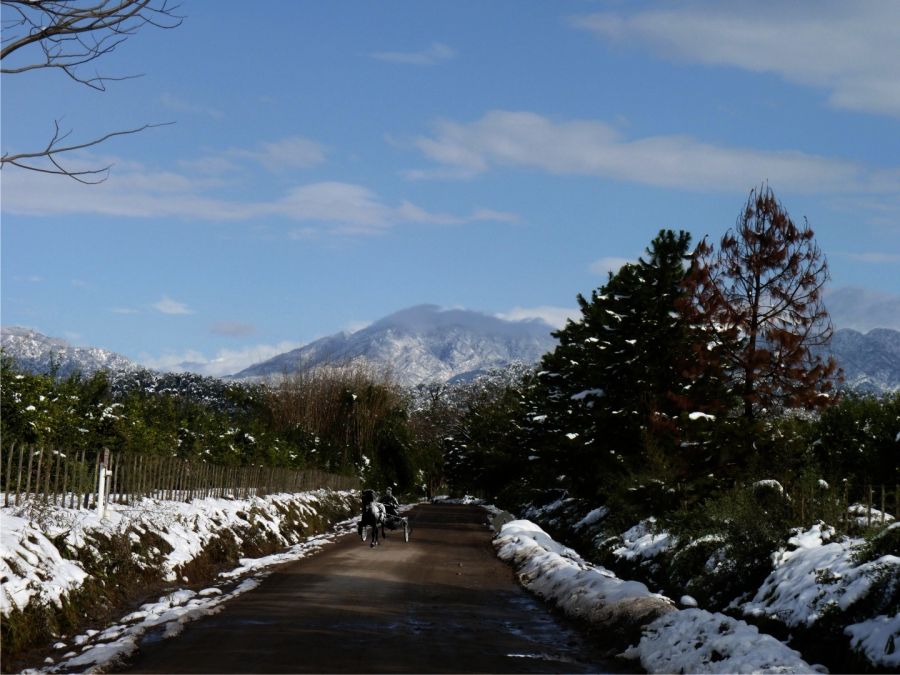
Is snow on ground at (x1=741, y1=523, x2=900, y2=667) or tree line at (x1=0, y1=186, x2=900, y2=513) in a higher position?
tree line at (x1=0, y1=186, x2=900, y2=513)

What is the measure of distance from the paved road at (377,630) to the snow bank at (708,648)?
622 mm

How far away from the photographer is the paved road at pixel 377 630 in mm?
9164

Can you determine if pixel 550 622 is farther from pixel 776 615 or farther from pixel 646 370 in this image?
pixel 646 370

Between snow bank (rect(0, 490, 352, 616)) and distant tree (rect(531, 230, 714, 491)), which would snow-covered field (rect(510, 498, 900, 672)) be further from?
distant tree (rect(531, 230, 714, 491))

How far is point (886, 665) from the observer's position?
28.2ft

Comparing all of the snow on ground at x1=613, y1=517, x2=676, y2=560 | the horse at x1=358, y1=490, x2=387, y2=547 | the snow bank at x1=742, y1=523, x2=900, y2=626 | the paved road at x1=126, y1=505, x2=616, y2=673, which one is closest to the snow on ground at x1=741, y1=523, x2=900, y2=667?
the snow bank at x1=742, y1=523, x2=900, y2=626

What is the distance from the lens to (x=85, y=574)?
12.3 metres

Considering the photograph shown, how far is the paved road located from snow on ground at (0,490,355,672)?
17.7 inches

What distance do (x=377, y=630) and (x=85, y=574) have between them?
4.25 meters

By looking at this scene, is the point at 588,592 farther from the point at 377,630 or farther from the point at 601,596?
the point at 377,630

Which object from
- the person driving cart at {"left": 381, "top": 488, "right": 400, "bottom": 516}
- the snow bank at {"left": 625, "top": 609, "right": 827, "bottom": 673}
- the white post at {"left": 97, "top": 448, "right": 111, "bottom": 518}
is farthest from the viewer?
the person driving cart at {"left": 381, "top": 488, "right": 400, "bottom": 516}

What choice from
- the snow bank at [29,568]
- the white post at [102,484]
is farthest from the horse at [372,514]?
the snow bank at [29,568]

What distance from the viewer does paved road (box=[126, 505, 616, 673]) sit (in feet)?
30.1

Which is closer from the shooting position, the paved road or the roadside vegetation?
the paved road
